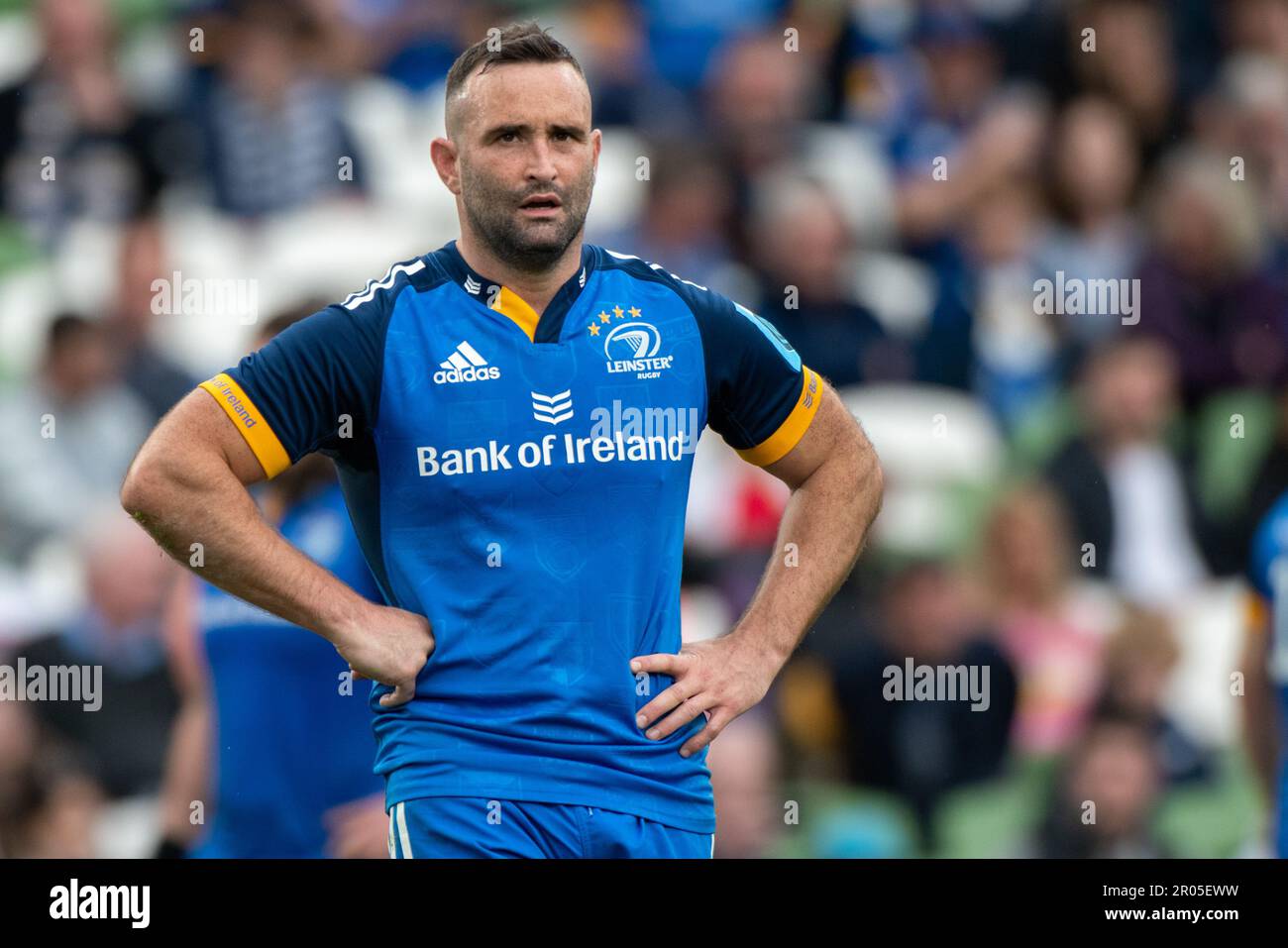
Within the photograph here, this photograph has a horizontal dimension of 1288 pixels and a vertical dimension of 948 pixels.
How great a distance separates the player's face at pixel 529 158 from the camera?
3.90 metres

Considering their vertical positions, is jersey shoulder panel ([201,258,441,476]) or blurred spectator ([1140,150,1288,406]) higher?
blurred spectator ([1140,150,1288,406])

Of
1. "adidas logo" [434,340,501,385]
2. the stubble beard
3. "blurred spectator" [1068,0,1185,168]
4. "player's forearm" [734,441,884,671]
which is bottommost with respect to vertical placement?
"player's forearm" [734,441,884,671]

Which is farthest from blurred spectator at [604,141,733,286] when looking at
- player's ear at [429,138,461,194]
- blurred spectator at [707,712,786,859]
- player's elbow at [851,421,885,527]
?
player's ear at [429,138,461,194]

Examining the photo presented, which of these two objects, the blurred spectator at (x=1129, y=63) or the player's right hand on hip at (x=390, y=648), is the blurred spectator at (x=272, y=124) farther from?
the player's right hand on hip at (x=390, y=648)

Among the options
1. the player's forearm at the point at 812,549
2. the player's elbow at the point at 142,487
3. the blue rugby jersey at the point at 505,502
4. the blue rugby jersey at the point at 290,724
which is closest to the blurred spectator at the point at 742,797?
the blue rugby jersey at the point at 290,724

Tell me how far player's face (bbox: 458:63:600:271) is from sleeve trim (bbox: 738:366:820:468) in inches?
26.0

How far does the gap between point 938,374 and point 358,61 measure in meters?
3.05

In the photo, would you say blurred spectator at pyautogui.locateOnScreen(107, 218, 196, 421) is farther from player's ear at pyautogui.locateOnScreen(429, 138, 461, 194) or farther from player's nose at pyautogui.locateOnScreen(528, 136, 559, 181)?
player's nose at pyautogui.locateOnScreen(528, 136, 559, 181)

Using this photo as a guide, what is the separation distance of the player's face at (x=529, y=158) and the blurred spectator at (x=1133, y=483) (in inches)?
187

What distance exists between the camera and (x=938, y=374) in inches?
329

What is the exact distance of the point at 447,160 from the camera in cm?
411

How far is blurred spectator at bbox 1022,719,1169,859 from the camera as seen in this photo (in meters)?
7.44

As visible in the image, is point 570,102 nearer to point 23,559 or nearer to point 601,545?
point 601,545
